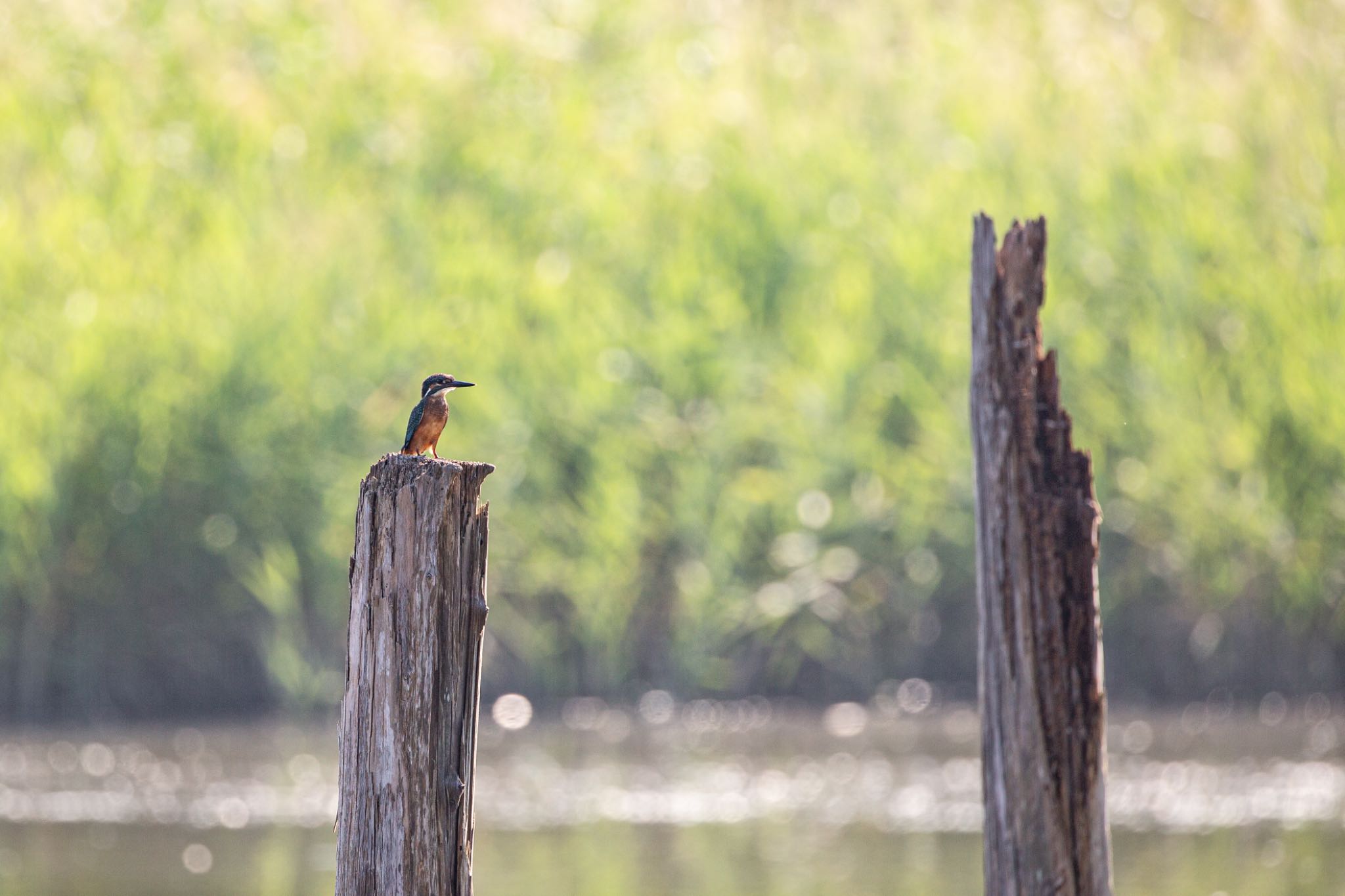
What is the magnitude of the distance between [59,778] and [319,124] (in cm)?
592

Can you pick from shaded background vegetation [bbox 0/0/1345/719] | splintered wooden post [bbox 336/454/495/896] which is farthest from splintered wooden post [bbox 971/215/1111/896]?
shaded background vegetation [bbox 0/0/1345/719]

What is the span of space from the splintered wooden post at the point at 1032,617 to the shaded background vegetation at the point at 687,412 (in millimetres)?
6143

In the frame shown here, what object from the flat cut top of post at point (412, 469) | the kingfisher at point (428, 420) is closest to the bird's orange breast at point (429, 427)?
the kingfisher at point (428, 420)

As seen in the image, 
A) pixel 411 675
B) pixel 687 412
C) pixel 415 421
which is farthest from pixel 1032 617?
pixel 687 412

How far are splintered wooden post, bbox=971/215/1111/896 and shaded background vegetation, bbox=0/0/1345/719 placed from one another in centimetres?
614

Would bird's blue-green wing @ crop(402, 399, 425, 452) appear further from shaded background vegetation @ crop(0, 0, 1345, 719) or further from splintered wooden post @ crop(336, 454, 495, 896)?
shaded background vegetation @ crop(0, 0, 1345, 719)

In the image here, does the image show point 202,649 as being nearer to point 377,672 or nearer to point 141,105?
point 141,105

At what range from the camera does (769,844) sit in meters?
8.62

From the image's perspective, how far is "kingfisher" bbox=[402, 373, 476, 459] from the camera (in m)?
4.61

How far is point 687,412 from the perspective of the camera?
37.1 feet

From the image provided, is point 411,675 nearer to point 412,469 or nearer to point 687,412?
point 412,469

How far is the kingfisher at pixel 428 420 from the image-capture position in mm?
4613

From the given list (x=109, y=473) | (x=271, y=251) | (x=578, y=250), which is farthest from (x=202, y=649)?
(x=578, y=250)

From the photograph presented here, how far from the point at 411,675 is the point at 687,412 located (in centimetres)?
721
